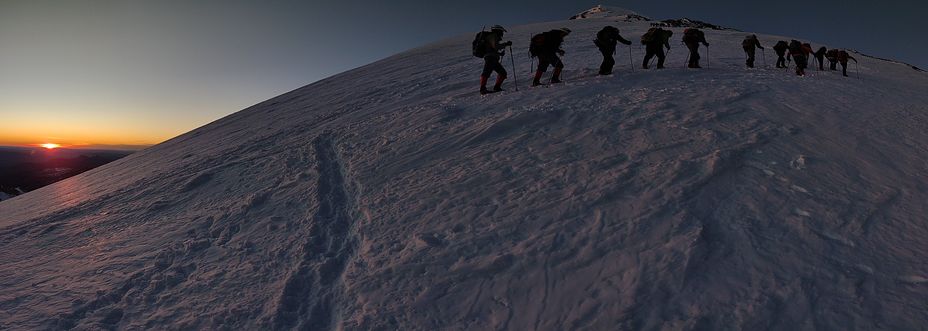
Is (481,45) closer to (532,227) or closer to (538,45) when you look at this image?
(538,45)

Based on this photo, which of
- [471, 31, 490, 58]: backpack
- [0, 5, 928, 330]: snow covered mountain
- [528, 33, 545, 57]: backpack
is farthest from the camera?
[471, 31, 490, 58]: backpack

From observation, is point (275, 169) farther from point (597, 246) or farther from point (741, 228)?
point (741, 228)

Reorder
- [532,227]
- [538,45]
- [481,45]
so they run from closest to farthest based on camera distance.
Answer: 1. [532,227]
2. [538,45]
3. [481,45]

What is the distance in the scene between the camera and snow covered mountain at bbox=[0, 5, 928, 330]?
11.1 feet

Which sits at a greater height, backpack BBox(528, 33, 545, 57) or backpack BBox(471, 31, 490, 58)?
backpack BBox(471, 31, 490, 58)

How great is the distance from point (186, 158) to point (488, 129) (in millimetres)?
7016

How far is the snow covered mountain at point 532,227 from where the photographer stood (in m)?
3.40

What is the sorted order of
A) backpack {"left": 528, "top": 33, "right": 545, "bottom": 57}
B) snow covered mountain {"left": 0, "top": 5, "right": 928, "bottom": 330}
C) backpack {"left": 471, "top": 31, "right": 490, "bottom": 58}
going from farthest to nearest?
backpack {"left": 471, "top": 31, "right": 490, "bottom": 58}, backpack {"left": 528, "top": 33, "right": 545, "bottom": 57}, snow covered mountain {"left": 0, "top": 5, "right": 928, "bottom": 330}

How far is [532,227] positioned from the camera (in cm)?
438

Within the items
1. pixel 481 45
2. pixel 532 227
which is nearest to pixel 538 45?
pixel 481 45

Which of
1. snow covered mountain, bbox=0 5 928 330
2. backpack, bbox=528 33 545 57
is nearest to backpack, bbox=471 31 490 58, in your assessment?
backpack, bbox=528 33 545 57

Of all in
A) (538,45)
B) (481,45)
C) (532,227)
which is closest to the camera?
(532,227)

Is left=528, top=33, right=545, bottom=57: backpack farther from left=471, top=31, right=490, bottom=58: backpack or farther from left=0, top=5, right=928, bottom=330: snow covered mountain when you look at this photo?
left=0, top=5, right=928, bottom=330: snow covered mountain

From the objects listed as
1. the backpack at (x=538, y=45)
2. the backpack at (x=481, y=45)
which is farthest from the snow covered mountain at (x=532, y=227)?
the backpack at (x=481, y=45)
